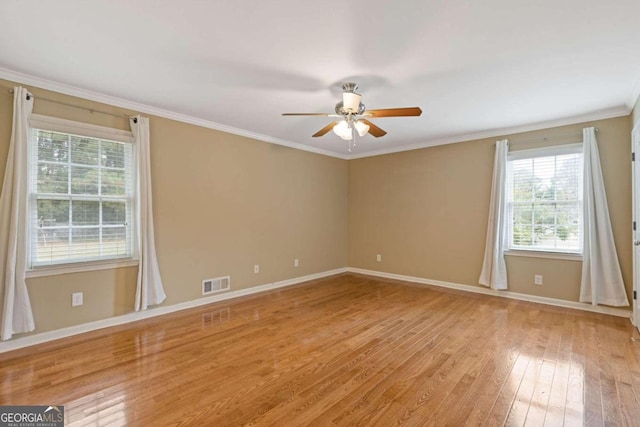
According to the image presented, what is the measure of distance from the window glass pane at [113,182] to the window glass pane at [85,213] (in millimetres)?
172

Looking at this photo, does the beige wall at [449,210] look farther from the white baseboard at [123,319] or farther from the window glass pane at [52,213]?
the window glass pane at [52,213]

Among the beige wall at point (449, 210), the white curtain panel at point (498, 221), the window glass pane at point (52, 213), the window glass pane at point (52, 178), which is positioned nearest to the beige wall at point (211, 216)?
the window glass pane at point (52, 178)

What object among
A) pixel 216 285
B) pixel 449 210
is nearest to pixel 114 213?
pixel 216 285

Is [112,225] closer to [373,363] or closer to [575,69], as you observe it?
[373,363]

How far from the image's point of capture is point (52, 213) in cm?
299

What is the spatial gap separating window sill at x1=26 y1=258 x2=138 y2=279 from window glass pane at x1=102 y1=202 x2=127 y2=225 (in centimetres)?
43

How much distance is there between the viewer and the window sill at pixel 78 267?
2881mm

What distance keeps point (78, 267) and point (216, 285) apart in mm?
1618

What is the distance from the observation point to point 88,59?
253 cm

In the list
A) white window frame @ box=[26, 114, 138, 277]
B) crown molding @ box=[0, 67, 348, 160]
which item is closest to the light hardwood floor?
white window frame @ box=[26, 114, 138, 277]

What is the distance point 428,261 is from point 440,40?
12.7ft

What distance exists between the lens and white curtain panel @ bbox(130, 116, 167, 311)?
11.3 feet

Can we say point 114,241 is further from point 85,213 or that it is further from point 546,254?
point 546,254

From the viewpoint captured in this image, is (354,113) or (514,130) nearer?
(354,113)
